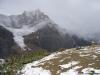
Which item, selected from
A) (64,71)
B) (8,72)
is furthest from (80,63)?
(8,72)

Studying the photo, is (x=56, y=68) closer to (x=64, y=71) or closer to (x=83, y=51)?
(x=64, y=71)

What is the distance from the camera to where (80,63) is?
42.3 metres

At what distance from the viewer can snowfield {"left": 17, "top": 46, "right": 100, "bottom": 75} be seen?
39.5 metres

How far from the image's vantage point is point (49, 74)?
4100cm

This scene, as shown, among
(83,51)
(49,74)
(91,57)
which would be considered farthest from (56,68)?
(83,51)

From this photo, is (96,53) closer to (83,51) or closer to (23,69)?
(83,51)

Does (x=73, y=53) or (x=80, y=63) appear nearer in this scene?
(x=80, y=63)

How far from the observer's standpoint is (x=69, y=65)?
42.3m

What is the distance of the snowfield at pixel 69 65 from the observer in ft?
130

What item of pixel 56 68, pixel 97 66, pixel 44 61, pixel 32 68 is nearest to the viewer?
pixel 97 66

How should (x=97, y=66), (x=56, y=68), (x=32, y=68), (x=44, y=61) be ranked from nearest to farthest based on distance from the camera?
(x=97, y=66)
(x=56, y=68)
(x=32, y=68)
(x=44, y=61)

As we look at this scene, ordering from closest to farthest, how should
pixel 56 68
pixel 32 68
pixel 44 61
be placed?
pixel 56 68 → pixel 32 68 → pixel 44 61

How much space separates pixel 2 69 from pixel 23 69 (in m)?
3.63

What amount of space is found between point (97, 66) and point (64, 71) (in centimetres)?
395
